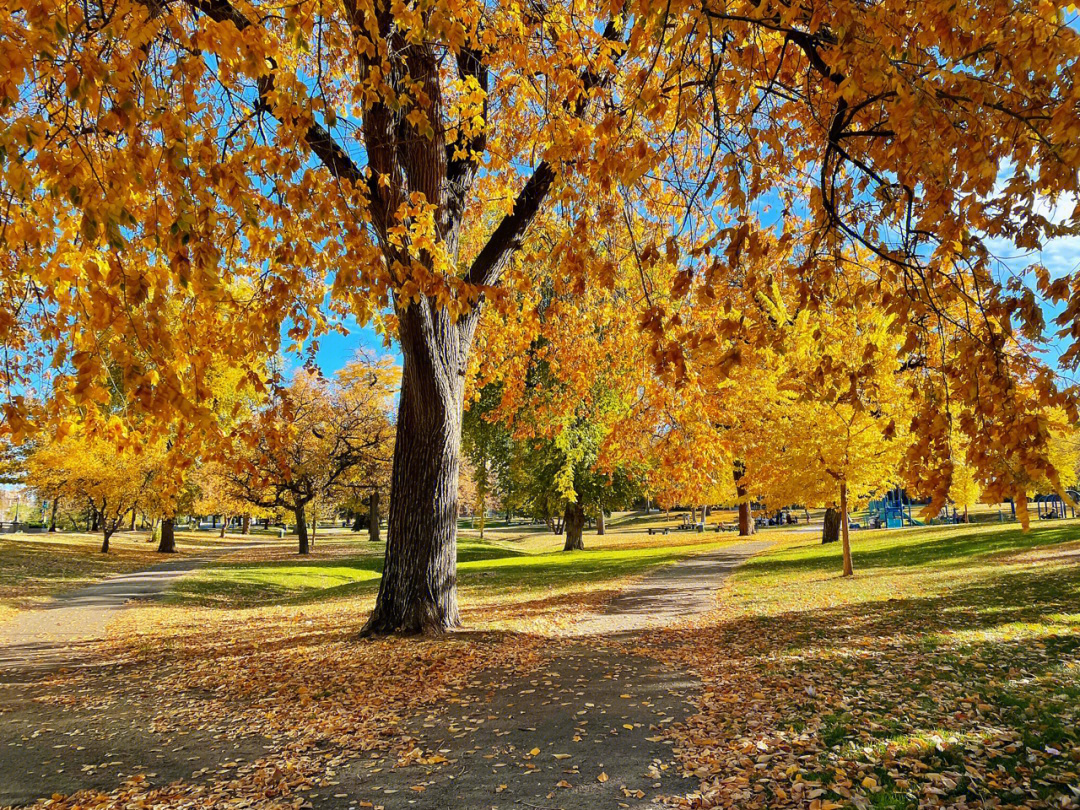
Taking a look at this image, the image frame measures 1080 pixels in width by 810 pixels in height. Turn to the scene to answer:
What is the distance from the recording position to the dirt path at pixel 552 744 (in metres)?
3.92

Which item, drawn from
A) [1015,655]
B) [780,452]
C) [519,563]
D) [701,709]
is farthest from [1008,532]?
[701,709]

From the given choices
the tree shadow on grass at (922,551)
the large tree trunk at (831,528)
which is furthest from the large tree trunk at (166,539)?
the large tree trunk at (831,528)

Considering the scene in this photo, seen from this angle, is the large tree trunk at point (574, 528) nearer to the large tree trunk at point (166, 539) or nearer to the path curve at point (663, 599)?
the path curve at point (663, 599)

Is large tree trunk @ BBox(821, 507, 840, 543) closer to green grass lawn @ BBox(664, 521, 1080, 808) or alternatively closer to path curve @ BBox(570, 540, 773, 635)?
path curve @ BBox(570, 540, 773, 635)

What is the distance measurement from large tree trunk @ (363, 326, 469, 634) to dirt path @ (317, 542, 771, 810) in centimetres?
176

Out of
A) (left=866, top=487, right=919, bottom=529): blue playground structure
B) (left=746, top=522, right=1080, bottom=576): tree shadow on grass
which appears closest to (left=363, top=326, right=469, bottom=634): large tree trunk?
(left=746, top=522, right=1080, bottom=576): tree shadow on grass

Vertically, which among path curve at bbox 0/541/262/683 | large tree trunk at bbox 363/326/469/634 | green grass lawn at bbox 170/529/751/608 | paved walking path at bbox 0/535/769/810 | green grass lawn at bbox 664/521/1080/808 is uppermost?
large tree trunk at bbox 363/326/469/634

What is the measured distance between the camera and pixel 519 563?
74.1 feet

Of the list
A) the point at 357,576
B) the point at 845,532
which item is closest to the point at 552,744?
the point at 845,532

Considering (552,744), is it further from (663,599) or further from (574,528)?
(574,528)

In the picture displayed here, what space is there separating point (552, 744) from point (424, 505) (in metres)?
3.82

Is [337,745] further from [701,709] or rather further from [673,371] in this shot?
[673,371]

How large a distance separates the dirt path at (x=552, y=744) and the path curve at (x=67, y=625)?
5.48m

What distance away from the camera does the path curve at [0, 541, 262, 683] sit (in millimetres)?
8031
